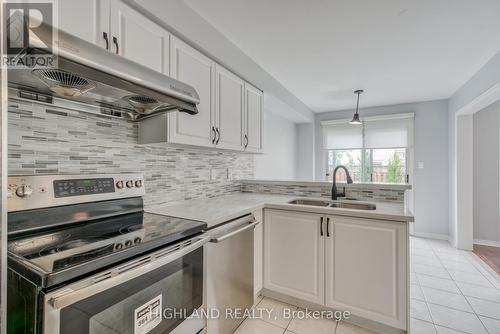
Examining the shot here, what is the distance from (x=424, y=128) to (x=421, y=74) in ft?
5.17

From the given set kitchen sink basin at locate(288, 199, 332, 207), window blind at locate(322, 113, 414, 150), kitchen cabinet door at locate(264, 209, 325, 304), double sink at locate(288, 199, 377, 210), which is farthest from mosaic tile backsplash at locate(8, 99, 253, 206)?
window blind at locate(322, 113, 414, 150)

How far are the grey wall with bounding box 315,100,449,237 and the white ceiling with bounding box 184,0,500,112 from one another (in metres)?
0.88

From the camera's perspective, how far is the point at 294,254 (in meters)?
1.90

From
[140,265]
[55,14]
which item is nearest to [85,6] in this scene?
[55,14]

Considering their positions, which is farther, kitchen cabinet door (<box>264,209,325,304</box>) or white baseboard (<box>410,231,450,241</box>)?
white baseboard (<box>410,231,450,241</box>)

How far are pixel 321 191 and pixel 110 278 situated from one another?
6.52 feet

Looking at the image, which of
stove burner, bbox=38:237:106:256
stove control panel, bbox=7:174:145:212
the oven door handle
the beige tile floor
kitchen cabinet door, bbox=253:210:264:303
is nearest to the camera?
the oven door handle

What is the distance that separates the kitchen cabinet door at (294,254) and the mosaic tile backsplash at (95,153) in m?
0.78

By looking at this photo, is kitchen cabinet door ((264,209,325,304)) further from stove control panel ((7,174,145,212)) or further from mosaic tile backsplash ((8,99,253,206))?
stove control panel ((7,174,145,212))

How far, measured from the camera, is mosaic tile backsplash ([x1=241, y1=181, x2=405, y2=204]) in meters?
2.08

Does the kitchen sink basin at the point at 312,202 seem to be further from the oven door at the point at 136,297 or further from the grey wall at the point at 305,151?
the grey wall at the point at 305,151

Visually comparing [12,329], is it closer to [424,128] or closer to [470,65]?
[470,65]

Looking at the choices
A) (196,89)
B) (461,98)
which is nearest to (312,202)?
(196,89)

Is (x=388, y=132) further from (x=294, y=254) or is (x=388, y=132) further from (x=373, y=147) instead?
(x=294, y=254)
